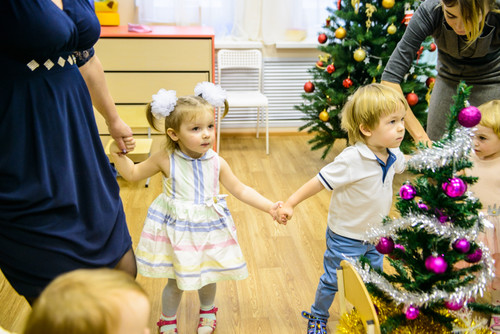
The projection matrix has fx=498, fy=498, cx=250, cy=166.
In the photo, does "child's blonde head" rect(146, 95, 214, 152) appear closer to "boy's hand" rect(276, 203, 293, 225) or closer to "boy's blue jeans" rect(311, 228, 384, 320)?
"boy's hand" rect(276, 203, 293, 225)

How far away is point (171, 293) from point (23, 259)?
82 centimetres

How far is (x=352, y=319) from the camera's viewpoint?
1.52 m

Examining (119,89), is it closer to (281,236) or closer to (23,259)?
(281,236)

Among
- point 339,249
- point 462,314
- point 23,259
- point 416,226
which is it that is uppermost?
point 416,226

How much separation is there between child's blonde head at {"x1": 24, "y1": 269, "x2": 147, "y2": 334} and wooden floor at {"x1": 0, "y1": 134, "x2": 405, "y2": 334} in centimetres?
144

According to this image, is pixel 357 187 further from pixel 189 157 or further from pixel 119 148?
pixel 119 148

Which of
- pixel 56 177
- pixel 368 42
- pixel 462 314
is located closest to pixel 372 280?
pixel 462 314

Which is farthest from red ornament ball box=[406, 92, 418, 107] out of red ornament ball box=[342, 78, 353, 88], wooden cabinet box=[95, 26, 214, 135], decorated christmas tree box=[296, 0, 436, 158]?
wooden cabinet box=[95, 26, 214, 135]

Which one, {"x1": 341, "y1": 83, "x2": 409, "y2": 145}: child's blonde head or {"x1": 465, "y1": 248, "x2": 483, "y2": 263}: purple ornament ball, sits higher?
{"x1": 341, "y1": 83, "x2": 409, "y2": 145}: child's blonde head

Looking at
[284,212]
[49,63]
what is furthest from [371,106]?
[49,63]

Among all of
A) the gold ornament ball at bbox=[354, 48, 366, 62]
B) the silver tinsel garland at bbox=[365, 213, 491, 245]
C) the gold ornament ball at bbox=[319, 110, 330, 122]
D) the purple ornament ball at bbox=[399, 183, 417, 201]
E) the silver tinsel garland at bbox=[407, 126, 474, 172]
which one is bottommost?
the gold ornament ball at bbox=[319, 110, 330, 122]

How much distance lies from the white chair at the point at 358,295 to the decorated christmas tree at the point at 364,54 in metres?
2.20

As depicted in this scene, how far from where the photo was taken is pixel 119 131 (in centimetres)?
171

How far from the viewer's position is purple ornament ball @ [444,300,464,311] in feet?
4.38
